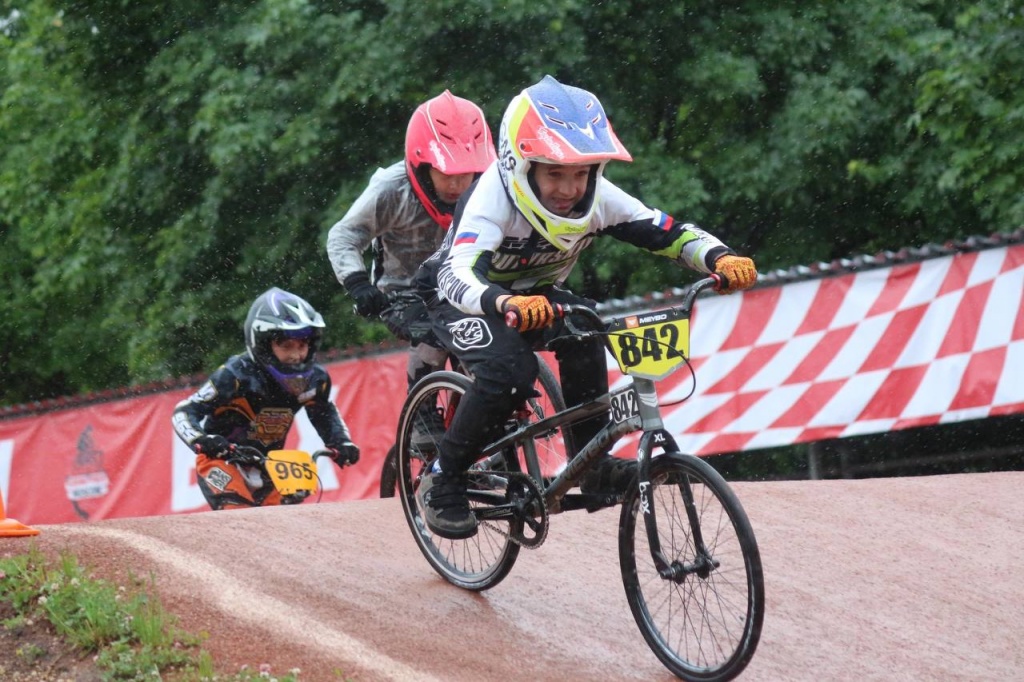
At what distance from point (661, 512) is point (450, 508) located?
111cm

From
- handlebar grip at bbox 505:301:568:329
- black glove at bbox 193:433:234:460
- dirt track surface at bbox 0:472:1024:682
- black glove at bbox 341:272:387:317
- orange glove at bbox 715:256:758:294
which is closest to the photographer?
handlebar grip at bbox 505:301:568:329

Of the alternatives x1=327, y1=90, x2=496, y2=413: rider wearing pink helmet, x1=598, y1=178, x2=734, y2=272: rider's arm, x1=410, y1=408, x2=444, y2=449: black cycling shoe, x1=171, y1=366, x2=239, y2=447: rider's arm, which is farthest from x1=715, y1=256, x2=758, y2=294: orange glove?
x1=171, y1=366, x2=239, y2=447: rider's arm

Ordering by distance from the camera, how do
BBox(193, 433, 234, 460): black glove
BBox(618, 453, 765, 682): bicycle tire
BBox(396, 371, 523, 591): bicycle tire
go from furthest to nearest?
BBox(193, 433, 234, 460): black glove, BBox(396, 371, 523, 591): bicycle tire, BBox(618, 453, 765, 682): bicycle tire

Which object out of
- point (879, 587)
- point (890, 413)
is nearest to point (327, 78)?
point (890, 413)

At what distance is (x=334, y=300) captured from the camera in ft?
50.9

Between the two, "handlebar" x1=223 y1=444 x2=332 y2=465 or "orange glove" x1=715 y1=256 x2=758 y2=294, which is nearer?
"orange glove" x1=715 y1=256 x2=758 y2=294

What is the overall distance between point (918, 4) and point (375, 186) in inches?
351

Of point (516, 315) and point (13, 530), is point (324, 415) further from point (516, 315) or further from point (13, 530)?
point (516, 315)

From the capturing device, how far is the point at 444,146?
7.09m

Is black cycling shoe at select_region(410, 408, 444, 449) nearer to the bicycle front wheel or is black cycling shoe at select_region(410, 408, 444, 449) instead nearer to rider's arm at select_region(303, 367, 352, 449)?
the bicycle front wheel

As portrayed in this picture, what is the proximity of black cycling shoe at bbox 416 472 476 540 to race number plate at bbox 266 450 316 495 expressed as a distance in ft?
10.3

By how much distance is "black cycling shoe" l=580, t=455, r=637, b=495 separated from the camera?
526 centimetres

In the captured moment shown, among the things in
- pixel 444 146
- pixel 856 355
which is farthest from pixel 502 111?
pixel 444 146

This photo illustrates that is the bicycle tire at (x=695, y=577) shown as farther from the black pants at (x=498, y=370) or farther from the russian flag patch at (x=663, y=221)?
the russian flag patch at (x=663, y=221)
